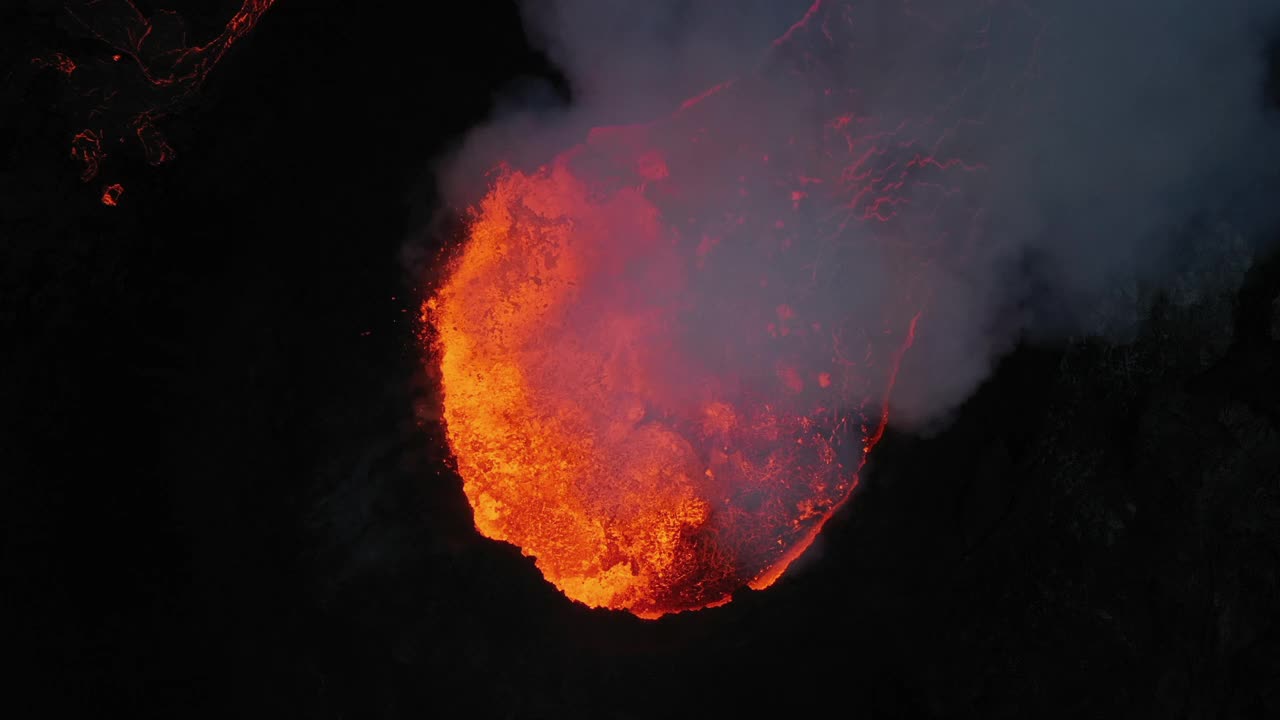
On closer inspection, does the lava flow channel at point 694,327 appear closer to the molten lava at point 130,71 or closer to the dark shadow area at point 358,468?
the dark shadow area at point 358,468

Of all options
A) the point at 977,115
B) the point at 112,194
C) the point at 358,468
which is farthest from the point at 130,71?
the point at 977,115

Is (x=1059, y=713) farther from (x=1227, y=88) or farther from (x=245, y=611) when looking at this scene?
(x=245, y=611)

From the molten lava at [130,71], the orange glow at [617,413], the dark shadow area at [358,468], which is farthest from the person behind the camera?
the orange glow at [617,413]

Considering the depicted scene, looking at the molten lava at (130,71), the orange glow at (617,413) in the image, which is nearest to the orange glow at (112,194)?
the molten lava at (130,71)

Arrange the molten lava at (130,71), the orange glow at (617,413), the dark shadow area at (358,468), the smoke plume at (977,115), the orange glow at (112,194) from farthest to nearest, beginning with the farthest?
the orange glow at (617,413)
the smoke plume at (977,115)
the dark shadow area at (358,468)
the orange glow at (112,194)
the molten lava at (130,71)

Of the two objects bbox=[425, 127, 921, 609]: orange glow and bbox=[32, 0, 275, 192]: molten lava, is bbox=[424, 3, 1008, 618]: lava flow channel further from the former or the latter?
bbox=[32, 0, 275, 192]: molten lava

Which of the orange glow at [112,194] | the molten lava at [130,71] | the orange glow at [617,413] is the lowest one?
the orange glow at [617,413]

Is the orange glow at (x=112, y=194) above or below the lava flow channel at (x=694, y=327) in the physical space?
above

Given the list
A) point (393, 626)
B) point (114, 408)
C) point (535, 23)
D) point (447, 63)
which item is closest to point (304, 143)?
point (447, 63)

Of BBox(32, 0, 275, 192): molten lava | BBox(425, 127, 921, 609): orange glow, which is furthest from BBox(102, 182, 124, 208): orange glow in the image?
BBox(425, 127, 921, 609): orange glow
